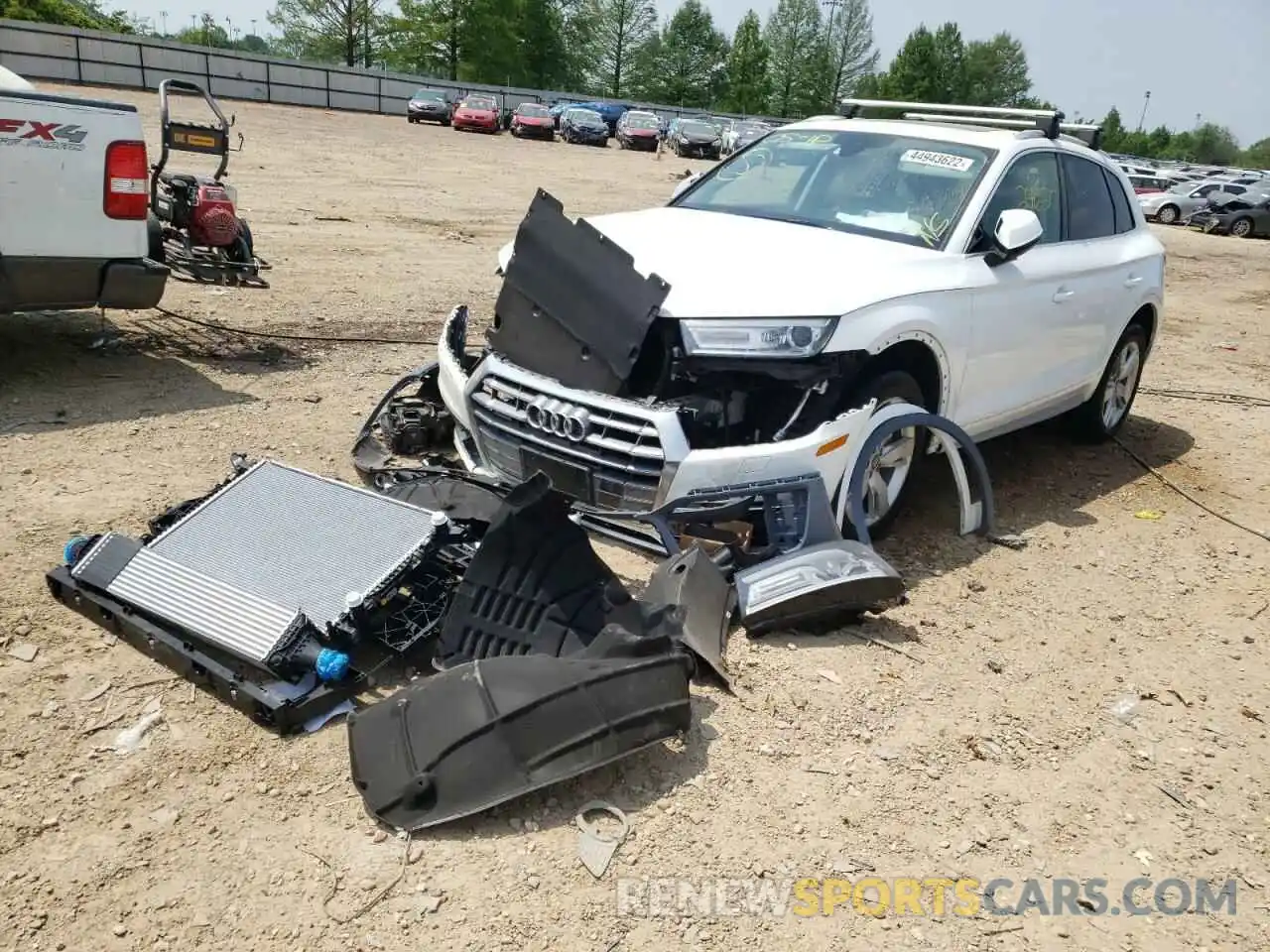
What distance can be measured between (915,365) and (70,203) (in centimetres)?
463

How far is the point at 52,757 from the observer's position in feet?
9.75

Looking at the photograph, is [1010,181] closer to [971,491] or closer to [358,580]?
[971,491]

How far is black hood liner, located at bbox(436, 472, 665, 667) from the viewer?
3.44 metres

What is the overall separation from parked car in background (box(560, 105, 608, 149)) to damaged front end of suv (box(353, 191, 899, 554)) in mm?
38945

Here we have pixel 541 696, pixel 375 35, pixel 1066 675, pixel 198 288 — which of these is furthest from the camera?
pixel 375 35

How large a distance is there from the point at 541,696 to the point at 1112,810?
1801 mm

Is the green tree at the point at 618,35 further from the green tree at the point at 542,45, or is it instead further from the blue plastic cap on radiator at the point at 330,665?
the blue plastic cap on radiator at the point at 330,665

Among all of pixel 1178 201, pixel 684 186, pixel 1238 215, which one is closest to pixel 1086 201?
pixel 684 186

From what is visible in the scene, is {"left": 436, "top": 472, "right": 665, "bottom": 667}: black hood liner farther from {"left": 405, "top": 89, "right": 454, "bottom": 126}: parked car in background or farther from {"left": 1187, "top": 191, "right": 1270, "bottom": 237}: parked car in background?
{"left": 405, "top": 89, "right": 454, "bottom": 126}: parked car in background

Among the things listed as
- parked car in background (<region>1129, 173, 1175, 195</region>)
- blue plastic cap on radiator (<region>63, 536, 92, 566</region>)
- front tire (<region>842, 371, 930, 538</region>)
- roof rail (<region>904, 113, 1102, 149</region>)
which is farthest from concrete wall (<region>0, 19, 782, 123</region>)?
front tire (<region>842, 371, 930, 538</region>)

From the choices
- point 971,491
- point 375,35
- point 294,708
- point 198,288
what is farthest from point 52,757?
point 375,35

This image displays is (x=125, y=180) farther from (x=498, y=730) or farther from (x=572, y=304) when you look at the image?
(x=498, y=730)

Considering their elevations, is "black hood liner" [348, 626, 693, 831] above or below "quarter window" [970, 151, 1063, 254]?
below

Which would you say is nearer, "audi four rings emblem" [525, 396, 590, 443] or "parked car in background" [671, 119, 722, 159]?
"audi four rings emblem" [525, 396, 590, 443]
